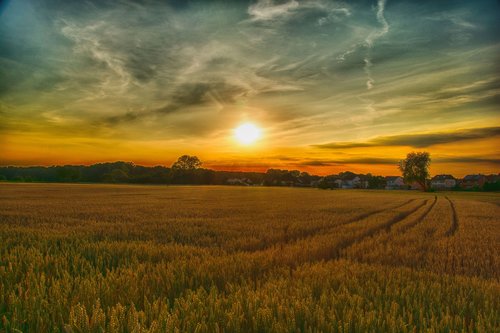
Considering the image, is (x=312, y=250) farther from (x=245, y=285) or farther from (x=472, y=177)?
(x=472, y=177)

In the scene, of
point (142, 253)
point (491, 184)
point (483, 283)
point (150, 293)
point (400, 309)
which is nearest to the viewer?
point (400, 309)

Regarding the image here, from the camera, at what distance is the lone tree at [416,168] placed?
120350 mm

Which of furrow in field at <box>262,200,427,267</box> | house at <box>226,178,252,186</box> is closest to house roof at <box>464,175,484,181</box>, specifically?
house at <box>226,178,252,186</box>

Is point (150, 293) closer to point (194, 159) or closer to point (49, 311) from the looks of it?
point (49, 311)

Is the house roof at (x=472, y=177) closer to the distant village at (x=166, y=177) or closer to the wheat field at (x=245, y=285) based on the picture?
the distant village at (x=166, y=177)

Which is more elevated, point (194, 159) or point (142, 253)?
point (194, 159)

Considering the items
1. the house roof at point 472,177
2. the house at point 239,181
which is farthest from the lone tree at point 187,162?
the house roof at point 472,177

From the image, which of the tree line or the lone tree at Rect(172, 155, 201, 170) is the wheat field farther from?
the lone tree at Rect(172, 155, 201, 170)

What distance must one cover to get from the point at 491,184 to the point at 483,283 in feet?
379

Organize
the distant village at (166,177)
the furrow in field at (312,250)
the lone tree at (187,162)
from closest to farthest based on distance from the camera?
the furrow in field at (312,250)
the distant village at (166,177)
the lone tree at (187,162)

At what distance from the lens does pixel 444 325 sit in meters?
3.33

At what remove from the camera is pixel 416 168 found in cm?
12181

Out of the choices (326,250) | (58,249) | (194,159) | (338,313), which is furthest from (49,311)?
(194,159)

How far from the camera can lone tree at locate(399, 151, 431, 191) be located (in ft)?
395
